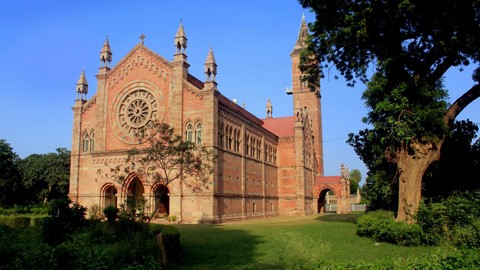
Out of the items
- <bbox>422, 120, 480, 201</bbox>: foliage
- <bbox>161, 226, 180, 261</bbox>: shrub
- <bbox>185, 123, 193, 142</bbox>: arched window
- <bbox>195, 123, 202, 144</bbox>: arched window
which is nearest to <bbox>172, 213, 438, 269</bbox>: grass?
<bbox>161, 226, 180, 261</bbox>: shrub

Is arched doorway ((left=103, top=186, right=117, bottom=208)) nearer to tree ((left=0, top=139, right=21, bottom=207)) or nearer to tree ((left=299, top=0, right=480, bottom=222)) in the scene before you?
tree ((left=0, top=139, right=21, bottom=207))

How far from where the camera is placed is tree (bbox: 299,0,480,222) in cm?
1892

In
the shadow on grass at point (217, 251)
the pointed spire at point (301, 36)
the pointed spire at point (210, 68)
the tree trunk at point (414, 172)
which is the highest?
the pointed spire at point (301, 36)

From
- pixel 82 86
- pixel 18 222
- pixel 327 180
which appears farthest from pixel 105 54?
pixel 327 180

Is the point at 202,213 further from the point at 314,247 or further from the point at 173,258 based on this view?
the point at 314,247

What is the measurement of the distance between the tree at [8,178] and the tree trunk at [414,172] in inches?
2072

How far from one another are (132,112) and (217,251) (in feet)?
84.1

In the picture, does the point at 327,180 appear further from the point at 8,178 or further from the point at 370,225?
the point at 8,178

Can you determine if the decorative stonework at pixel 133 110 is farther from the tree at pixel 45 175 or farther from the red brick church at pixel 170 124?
the tree at pixel 45 175

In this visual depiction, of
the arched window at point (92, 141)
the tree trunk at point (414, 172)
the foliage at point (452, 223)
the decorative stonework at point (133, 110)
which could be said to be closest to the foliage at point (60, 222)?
the foliage at point (452, 223)

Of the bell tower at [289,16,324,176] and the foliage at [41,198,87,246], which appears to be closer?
the foliage at [41,198,87,246]

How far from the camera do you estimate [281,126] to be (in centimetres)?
6312

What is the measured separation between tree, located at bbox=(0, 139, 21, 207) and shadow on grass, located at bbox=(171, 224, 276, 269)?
141 ft

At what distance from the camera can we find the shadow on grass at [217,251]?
47.1 ft
